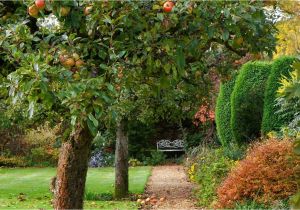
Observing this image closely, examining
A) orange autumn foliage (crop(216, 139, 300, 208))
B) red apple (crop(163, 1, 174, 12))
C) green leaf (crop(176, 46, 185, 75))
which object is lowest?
orange autumn foliage (crop(216, 139, 300, 208))

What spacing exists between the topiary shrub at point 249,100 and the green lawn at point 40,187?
8.28ft

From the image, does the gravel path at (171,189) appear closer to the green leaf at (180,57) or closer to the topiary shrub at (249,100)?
the topiary shrub at (249,100)

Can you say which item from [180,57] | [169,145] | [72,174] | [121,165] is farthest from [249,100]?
[169,145]

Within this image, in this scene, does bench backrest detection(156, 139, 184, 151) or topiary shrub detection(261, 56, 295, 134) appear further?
bench backrest detection(156, 139, 184, 151)

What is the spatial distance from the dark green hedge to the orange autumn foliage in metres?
4.90

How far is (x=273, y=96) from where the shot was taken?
1001cm

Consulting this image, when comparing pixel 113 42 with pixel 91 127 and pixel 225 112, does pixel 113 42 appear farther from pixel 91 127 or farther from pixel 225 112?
pixel 225 112

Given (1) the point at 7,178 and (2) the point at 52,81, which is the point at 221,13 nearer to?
(2) the point at 52,81

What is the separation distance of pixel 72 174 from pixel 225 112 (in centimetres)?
869

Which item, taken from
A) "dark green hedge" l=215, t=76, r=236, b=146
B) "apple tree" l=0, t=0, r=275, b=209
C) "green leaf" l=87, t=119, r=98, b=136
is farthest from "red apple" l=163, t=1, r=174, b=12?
"dark green hedge" l=215, t=76, r=236, b=146

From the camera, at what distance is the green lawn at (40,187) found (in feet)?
30.7

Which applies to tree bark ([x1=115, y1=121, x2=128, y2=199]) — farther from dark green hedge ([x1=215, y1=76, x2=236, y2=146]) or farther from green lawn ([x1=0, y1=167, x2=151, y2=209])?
dark green hedge ([x1=215, y1=76, x2=236, y2=146])

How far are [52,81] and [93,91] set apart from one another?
218 millimetres

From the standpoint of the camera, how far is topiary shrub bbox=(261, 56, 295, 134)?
9784mm
